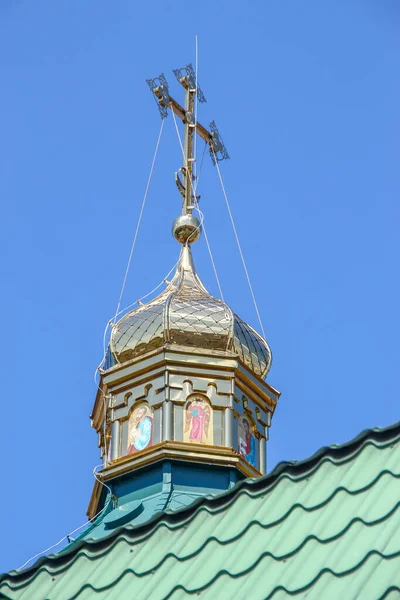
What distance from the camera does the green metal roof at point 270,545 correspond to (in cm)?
962

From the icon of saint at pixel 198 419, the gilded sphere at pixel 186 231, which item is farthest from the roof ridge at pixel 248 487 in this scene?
the gilded sphere at pixel 186 231

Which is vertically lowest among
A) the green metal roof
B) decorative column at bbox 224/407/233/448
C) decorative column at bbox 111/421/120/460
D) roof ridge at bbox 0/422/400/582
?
the green metal roof

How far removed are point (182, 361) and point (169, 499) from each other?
214 cm

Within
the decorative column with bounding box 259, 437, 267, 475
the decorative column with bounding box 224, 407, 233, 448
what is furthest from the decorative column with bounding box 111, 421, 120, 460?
the decorative column with bounding box 259, 437, 267, 475

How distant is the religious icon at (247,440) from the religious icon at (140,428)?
44.4 inches

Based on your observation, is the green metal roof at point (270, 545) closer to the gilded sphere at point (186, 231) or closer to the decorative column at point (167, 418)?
the decorative column at point (167, 418)

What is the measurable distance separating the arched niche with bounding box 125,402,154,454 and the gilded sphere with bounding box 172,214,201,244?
3133 millimetres

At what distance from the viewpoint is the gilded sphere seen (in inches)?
902

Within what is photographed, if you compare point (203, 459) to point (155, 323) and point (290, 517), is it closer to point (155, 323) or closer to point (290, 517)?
point (155, 323)

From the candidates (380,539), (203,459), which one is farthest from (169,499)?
(380,539)

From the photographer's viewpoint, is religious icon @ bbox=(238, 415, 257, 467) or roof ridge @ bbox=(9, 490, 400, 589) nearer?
roof ridge @ bbox=(9, 490, 400, 589)

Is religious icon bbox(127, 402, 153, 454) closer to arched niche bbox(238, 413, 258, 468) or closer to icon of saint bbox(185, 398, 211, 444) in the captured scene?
icon of saint bbox(185, 398, 211, 444)

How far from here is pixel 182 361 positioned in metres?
20.5

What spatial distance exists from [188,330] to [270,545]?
1068 centimetres
